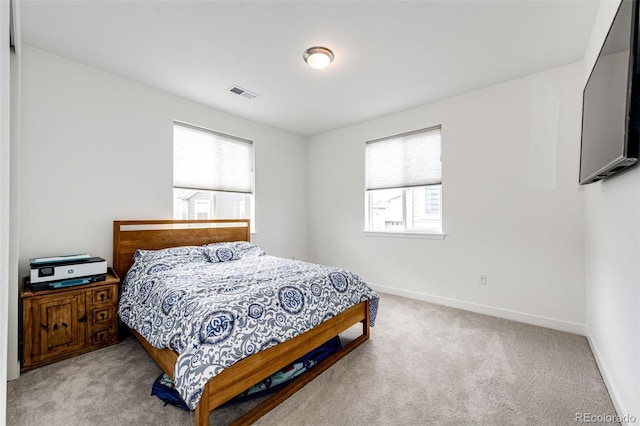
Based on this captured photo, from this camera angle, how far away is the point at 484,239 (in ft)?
10.5

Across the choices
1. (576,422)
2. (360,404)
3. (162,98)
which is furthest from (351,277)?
(162,98)

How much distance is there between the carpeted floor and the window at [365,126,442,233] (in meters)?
1.67

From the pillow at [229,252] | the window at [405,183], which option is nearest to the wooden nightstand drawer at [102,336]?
the pillow at [229,252]

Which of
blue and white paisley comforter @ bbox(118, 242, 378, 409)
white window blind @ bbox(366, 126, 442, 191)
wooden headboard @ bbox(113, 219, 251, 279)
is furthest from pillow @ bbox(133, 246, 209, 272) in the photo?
white window blind @ bbox(366, 126, 442, 191)

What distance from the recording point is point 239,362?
159 centimetres

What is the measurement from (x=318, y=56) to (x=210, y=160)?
2.08 m

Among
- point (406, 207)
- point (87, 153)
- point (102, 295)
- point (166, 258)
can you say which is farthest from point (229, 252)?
point (406, 207)

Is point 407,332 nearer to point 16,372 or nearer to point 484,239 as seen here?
point 484,239

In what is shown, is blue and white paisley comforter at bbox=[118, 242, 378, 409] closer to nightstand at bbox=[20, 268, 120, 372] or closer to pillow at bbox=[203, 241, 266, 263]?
pillow at bbox=[203, 241, 266, 263]

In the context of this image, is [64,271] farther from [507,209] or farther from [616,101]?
[507,209]

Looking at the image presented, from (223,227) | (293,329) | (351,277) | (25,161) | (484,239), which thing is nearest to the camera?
(293,329)

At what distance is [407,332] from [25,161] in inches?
149

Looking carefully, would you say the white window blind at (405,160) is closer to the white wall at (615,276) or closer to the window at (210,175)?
the white wall at (615,276)

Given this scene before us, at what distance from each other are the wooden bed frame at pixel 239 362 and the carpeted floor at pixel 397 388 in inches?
3.4
